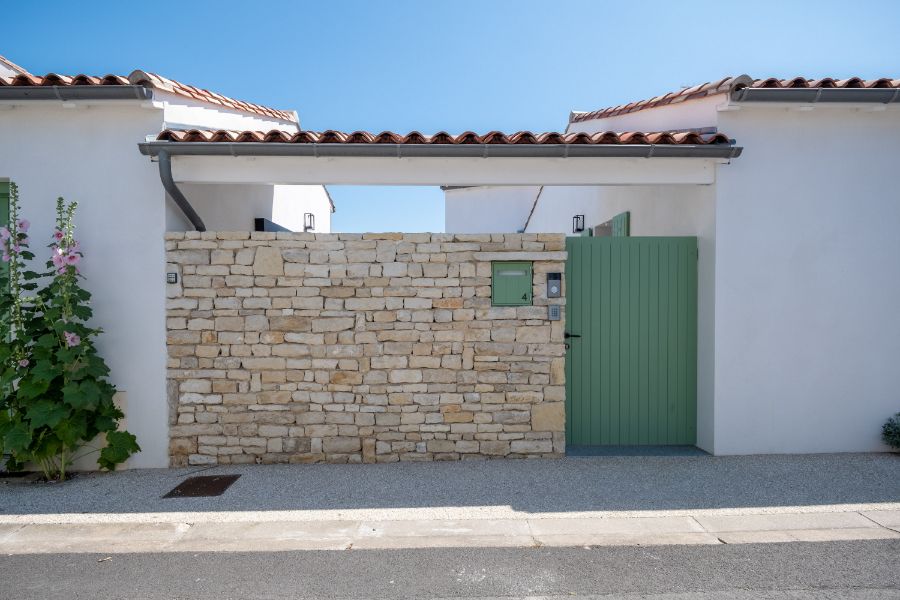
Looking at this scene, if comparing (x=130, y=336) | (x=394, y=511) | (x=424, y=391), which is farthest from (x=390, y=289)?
(x=130, y=336)

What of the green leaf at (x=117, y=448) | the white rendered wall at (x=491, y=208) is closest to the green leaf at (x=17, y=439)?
the green leaf at (x=117, y=448)

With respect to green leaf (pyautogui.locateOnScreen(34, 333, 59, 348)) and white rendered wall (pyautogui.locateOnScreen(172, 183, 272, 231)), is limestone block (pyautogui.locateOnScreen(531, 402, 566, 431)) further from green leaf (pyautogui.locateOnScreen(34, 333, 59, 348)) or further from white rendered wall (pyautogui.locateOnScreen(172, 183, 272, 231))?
green leaf (pyautogui.locateOnScreen(34, 333, 59, 348))

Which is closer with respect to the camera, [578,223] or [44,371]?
[44,371]

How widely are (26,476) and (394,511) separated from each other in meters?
3.68

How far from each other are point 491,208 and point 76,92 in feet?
34.8

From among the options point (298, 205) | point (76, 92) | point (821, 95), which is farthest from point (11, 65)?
point (821, 95)

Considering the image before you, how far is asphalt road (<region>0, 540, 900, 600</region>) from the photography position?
11.6 ft

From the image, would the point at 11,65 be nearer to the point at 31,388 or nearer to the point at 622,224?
the point at 31,388

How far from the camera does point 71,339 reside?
5.36 meters

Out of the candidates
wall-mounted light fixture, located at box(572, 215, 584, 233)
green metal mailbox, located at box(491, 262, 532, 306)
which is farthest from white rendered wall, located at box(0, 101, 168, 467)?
wall-mounted light fixture, located at box(572, 215, 584, 233)

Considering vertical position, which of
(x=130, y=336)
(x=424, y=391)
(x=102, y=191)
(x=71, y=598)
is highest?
(x=102, y=191)

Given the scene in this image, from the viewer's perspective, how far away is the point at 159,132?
19.3 ft

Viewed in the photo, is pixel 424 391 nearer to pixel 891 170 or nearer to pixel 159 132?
pixel 159 132

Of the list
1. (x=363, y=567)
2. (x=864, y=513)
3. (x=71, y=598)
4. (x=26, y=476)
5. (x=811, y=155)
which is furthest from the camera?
(x=811, y=155)
